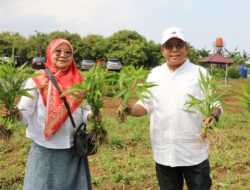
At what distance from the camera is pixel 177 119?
2424 mm

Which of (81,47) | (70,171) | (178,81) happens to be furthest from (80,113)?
(81,47)

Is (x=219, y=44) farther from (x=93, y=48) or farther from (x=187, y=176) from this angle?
(x=187, y=176)

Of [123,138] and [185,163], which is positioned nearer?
[185,163]

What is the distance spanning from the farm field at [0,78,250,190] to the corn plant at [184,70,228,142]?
183 millimetres

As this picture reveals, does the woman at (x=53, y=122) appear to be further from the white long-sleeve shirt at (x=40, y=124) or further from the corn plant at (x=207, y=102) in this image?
the corn plant at (x=207, y=102)

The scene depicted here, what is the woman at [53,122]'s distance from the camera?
248cm

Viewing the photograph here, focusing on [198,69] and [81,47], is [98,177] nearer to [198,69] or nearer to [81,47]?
[198,69]

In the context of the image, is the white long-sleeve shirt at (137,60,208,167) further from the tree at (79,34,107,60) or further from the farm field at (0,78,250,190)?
the tree at (79,34,107,60)

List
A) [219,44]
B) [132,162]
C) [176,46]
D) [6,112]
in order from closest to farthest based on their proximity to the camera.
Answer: [6,112] < [176,46] < [132,162] < [219,44]

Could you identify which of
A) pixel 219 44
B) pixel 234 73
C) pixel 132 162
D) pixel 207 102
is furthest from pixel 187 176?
pixel 219 44

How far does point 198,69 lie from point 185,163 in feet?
2.11

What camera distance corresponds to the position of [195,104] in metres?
2.35

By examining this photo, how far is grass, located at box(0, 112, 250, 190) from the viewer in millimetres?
4094

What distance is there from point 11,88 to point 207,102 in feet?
4.17
